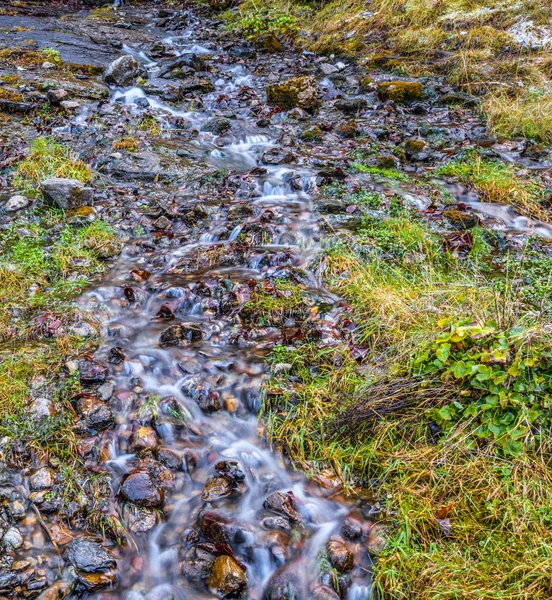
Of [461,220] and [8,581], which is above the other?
[461,220]

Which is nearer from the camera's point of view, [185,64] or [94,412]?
[94,412]

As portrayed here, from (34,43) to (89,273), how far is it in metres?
11.1

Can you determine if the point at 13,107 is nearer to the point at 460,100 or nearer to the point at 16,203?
the point at 16,203

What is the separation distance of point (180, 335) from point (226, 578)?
2.16 metres

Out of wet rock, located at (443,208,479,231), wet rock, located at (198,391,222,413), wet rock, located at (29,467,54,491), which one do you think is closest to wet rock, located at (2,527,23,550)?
wet rock, located at (29,467,54,491)

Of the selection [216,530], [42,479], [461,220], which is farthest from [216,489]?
[461,220]

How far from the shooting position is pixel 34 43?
1242 centimetres

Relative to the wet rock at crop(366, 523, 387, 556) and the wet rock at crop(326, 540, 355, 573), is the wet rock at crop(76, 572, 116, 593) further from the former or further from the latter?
the wet rock at crop(366, 523, 387, 556)

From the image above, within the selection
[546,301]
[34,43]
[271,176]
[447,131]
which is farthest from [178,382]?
[34,43]

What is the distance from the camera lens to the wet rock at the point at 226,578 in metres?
2.54

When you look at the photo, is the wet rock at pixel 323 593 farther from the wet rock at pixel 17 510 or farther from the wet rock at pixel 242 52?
the wet rock at pixel 242 52

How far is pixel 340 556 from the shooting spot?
2.62m

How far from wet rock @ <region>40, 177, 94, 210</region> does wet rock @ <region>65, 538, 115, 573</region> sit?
453 centimetres

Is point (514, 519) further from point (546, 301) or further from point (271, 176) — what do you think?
point (271, 176)
